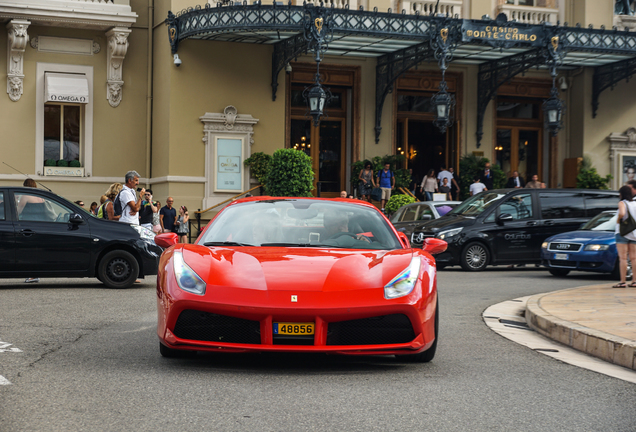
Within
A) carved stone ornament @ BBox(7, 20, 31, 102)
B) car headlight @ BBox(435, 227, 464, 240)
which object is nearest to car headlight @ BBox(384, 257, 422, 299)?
car headlight @ BBox(435, 227, 464, 240)

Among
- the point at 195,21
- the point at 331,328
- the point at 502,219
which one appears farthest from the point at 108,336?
the point at 195,21

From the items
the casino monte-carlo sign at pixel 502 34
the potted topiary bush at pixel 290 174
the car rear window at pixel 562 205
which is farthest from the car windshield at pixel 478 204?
the casino monte-carlo sign at pixel 502 34

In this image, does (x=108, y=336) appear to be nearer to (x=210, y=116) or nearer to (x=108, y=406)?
(x=108, y=406)

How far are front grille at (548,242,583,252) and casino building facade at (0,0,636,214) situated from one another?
27.6 ft

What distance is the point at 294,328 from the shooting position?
221 inches

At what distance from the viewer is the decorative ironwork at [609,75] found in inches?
1110

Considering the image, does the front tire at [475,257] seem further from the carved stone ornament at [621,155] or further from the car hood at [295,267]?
the carved stone ornament at [621,155]

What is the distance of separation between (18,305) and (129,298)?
1.57m

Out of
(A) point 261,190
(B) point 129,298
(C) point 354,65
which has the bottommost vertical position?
(B) point 129,298

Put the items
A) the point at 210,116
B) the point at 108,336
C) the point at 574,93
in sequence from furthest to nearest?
the point at 574,93, the point at 210,116, the point at 108,336

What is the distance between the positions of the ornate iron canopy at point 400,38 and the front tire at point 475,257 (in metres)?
8.44

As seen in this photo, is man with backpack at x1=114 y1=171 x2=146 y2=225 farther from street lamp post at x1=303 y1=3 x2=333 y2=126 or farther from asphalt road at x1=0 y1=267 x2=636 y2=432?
street lamp post at x1=303 y1=3 x2=333 y2=126

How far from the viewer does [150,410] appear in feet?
15.3

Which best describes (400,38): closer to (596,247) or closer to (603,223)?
(603,223)
